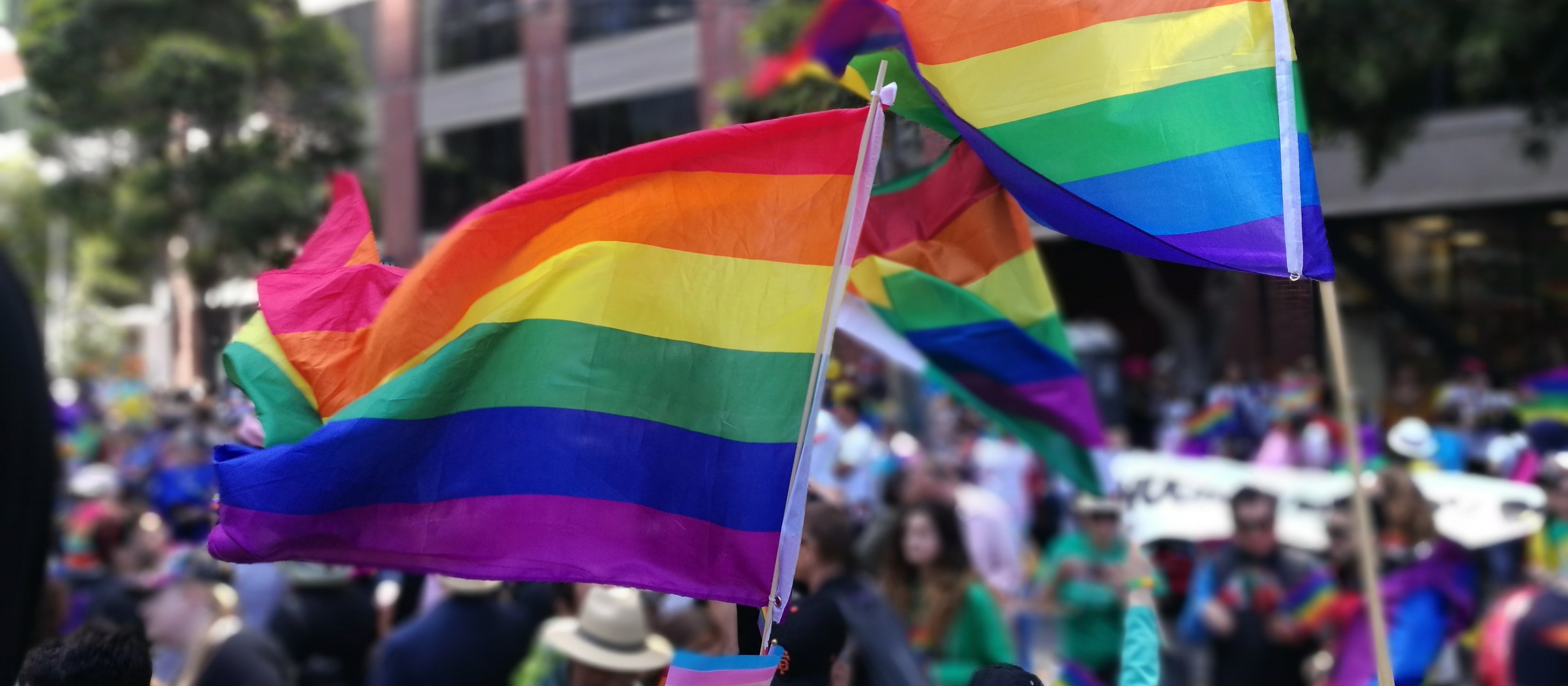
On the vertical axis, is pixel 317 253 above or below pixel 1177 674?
above

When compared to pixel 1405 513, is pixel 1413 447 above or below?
below

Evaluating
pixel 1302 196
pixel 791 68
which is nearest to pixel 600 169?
pixel 791 68

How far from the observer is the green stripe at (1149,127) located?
3.21m

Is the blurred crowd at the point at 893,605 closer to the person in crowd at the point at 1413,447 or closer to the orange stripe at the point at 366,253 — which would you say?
the person in crowd at the point at 1413,447

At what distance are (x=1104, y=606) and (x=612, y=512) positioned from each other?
362 centimetres

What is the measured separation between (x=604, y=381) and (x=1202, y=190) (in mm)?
1408

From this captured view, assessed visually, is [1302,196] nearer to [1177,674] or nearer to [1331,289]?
[1331,289]

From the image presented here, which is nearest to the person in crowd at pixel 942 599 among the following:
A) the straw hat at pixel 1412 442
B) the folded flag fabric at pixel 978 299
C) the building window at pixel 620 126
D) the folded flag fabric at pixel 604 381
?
the folded flag fabric at pixel 978 299

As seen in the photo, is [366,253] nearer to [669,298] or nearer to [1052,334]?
[669,298]

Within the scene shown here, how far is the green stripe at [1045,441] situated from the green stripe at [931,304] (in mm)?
518

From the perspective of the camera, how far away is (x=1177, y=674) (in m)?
7.89

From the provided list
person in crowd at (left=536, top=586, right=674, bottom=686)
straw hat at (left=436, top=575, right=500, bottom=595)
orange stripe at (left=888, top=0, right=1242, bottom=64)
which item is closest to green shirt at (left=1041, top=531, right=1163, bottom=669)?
person in crowd at (left=536, top=586, right=674, bottom=686)

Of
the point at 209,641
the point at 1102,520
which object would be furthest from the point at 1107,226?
the point at 1102,520

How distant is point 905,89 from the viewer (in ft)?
11.6
